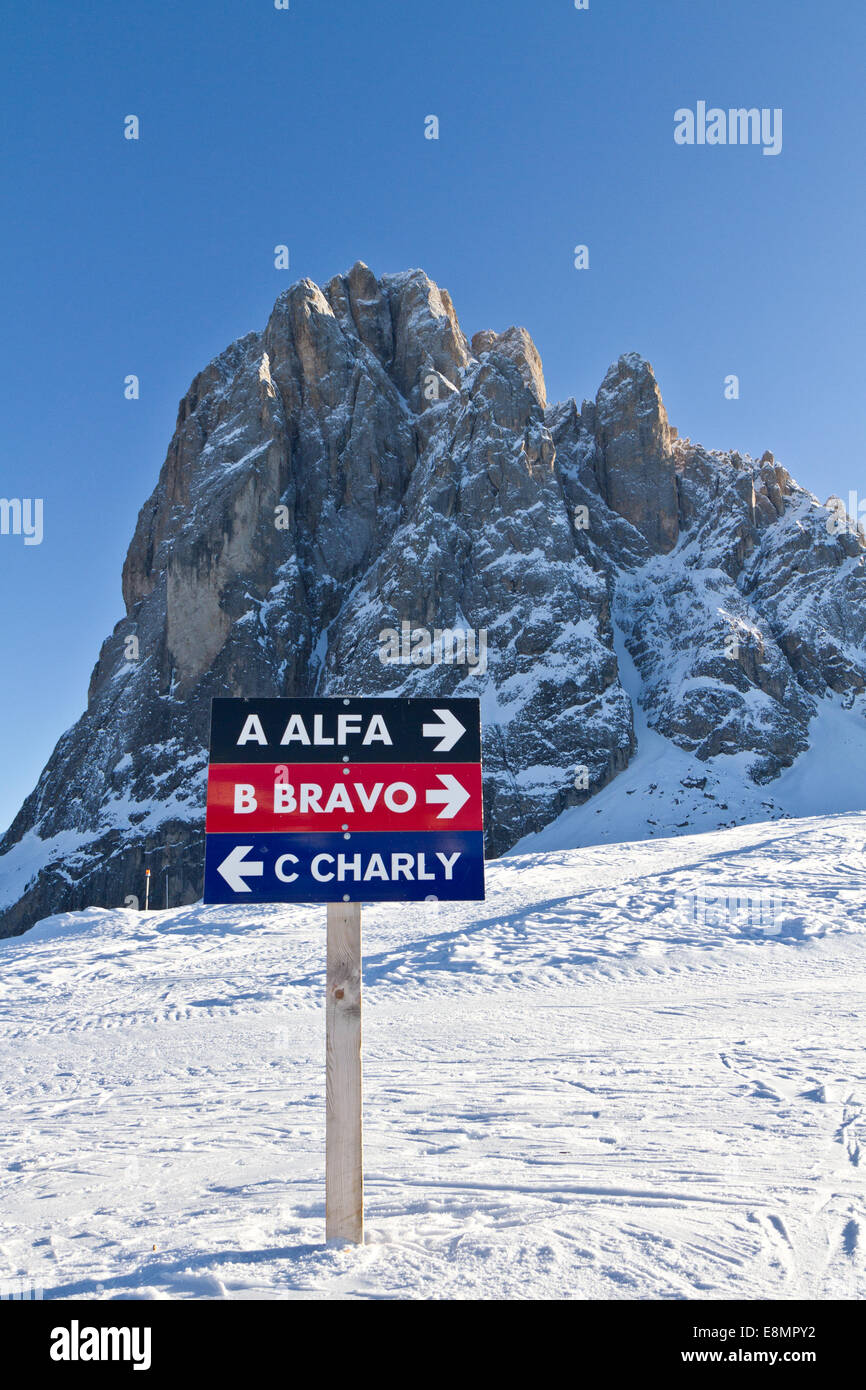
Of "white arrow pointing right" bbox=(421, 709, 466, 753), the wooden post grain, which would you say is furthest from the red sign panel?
the wooden post grain

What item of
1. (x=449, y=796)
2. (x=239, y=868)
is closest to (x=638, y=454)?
(x=449, y=796)

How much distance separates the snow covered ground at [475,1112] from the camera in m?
3.86

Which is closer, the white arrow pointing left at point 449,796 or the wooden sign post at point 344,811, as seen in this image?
the wooden sign post at point 344,811

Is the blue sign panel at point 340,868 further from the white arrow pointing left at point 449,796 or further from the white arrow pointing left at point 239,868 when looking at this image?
Result: the white arrow pointing left at point 449,796

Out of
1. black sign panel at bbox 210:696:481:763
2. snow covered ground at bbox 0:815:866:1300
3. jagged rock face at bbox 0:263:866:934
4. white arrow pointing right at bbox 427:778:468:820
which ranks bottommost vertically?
snow covered ground at bbox 0:815:866:1300

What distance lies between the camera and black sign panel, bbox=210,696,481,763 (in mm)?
4469

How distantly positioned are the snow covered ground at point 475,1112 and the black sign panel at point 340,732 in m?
2.43

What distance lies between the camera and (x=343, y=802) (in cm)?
443

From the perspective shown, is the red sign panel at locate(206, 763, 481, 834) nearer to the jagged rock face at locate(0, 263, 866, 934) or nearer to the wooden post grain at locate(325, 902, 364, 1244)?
the wooden post grain at locate(325, 902, 364, 1244)

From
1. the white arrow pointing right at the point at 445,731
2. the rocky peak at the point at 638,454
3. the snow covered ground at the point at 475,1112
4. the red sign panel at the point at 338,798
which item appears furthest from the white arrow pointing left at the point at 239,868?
the rocky peak at the point at 638,454

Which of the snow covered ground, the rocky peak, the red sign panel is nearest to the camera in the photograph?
the snow covered ground

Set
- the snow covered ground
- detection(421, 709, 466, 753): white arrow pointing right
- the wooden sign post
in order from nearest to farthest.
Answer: the snow covered ground < the wooden sign post < detection(421, 709, 466, 753): white arrow pointing right

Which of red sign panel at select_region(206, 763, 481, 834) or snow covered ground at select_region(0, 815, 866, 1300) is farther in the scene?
red sign panel at select_region(206, 763, 481, 834)
